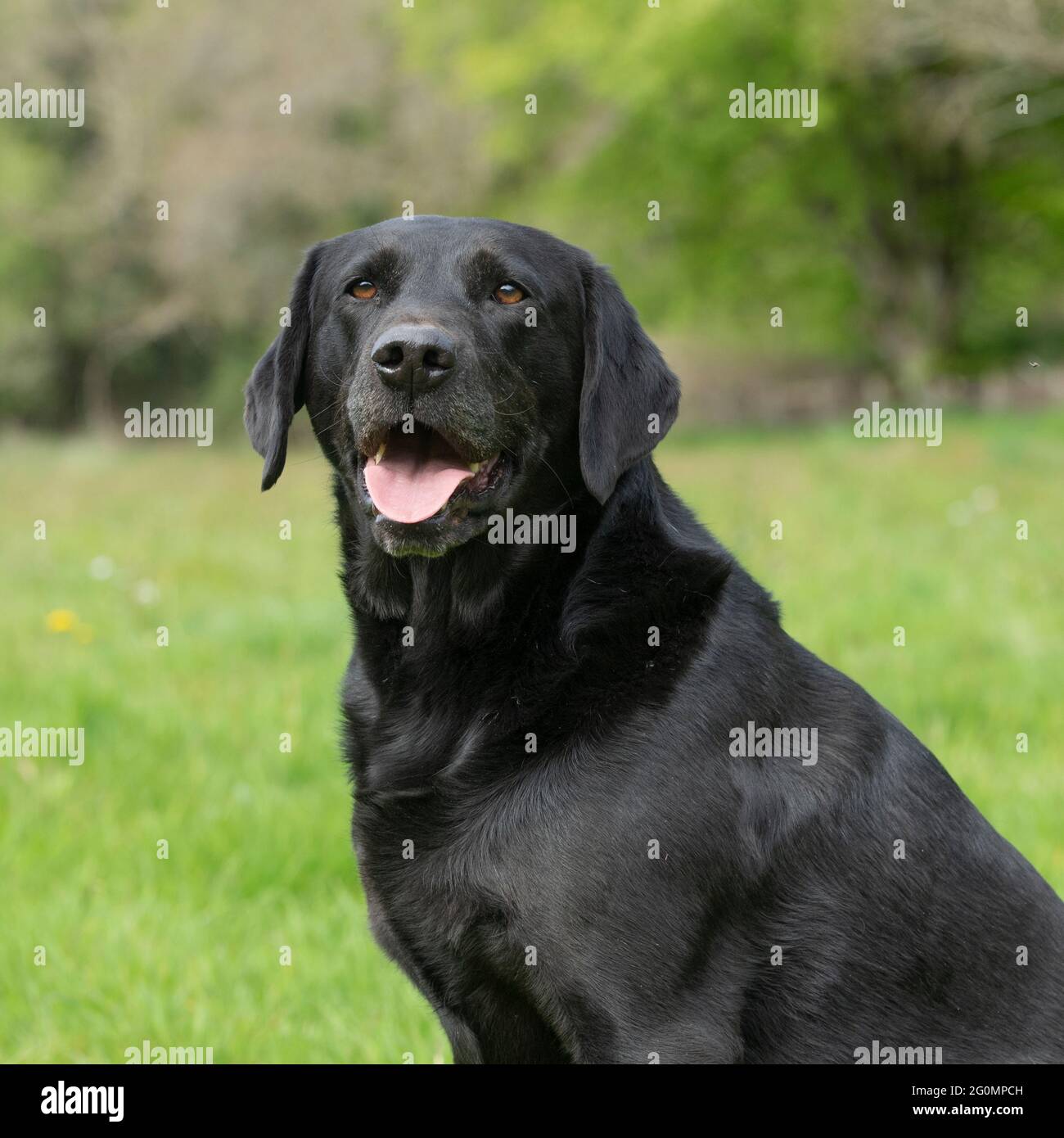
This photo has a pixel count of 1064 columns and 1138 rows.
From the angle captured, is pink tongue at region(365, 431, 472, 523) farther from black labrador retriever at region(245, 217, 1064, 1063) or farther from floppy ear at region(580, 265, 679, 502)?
floppy ear at region(580, 265, 679, 502)

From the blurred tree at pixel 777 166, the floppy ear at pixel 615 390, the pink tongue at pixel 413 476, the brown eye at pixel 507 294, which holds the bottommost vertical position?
the pink tongue at pixel 413 476

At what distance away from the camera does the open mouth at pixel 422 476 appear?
2.67m

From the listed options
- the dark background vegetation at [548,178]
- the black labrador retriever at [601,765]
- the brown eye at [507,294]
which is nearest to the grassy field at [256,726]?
the black labrador retriever at [601,765]

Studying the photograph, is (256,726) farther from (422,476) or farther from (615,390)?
(615,390)

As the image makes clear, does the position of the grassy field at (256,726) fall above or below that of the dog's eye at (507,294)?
below

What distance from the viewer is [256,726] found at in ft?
16.7

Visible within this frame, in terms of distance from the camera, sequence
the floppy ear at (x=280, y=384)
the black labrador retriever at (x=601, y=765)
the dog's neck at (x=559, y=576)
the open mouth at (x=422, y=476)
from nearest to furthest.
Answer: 1. the black labrador retriever at (x=601, y=765)
2. the dog's neck at (x=559, y=576)
3. the open mouth at (x=422, y=476)
4. the floppy ear at (x=280, y=384)

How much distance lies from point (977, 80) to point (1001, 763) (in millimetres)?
16304

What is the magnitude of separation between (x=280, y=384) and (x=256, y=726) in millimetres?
2328

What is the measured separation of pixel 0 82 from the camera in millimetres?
28000

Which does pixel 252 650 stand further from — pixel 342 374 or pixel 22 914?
pixel 342 374

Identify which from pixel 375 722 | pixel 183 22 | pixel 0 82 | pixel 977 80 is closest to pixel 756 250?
pixel 977 80

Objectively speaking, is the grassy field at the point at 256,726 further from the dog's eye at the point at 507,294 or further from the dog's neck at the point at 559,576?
the dog's eye at the point at 507,294

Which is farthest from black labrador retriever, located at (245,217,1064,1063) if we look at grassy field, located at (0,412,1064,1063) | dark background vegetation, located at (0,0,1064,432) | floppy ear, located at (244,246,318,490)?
dark background vegetation, located at (0,0,1064,432)
